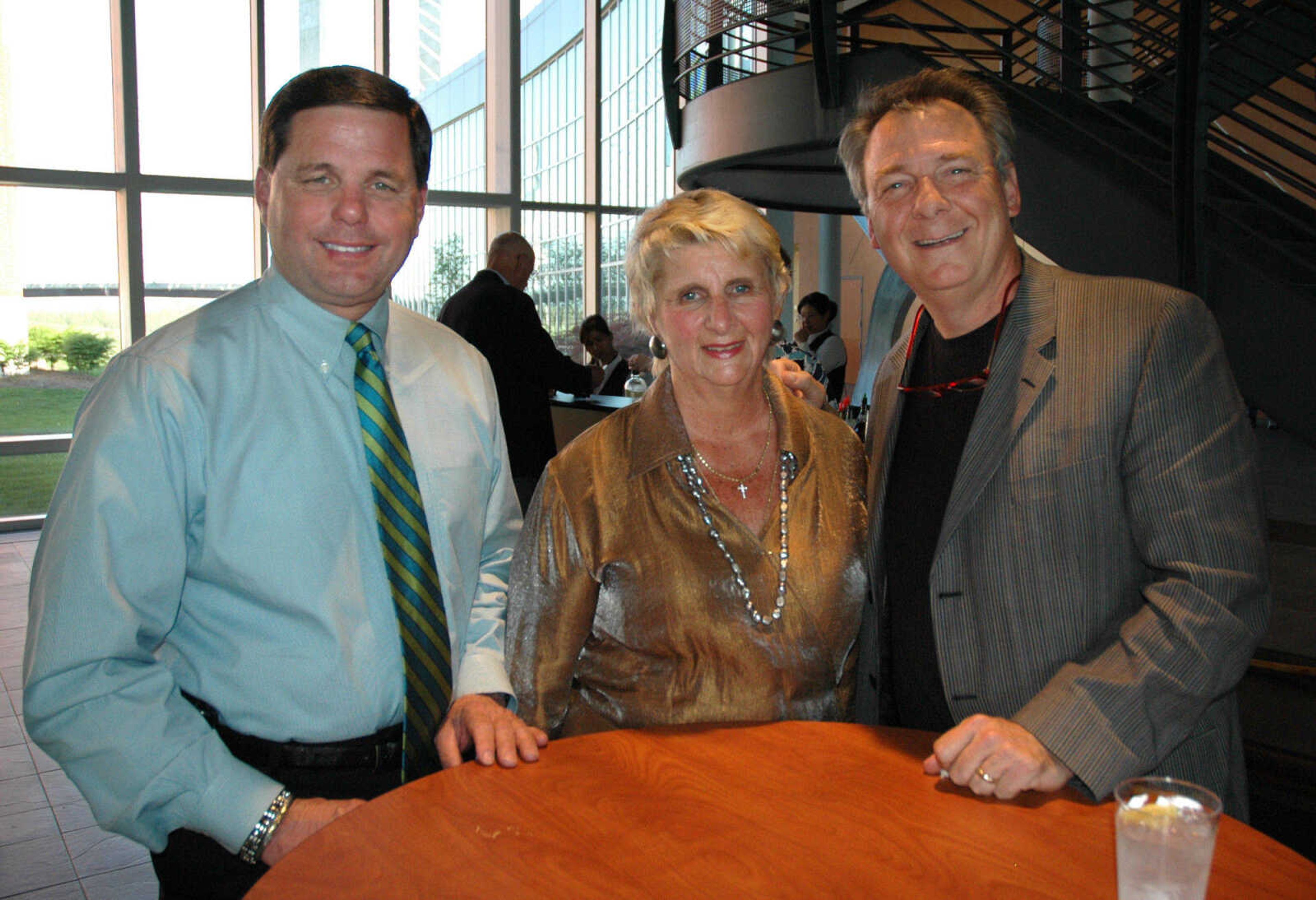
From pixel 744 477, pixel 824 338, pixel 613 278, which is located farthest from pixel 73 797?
pixel 613 278

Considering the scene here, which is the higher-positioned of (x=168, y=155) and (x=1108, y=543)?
(x=168, y=155)

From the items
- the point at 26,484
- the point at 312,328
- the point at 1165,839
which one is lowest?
the point at 26,484

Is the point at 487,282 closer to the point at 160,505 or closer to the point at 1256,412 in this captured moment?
the point at 160,505

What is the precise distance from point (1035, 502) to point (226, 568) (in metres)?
1.15

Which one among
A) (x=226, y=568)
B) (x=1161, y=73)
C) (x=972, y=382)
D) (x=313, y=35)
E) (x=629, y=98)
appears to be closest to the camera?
(x=226, y=568)

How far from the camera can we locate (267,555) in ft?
4.58

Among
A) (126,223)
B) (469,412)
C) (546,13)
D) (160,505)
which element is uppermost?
(546,13)

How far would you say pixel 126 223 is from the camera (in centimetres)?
771

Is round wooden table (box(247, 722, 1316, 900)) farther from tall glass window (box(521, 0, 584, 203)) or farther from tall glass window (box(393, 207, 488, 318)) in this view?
tall glass window (box(521, 0, 584, 203))

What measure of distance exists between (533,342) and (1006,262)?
144 inches

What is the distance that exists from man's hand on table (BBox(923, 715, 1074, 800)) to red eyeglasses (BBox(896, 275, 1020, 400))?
0.55m

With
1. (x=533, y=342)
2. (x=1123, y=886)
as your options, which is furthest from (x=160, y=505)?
(x=533, y=342)

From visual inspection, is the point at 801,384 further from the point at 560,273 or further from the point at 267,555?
the point at 560,273

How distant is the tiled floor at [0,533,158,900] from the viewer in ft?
8.64
